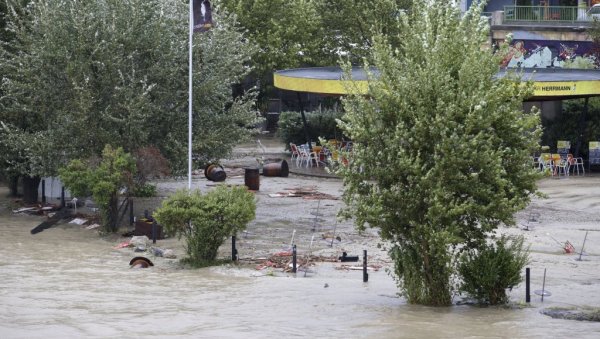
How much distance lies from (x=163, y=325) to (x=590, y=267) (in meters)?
10.4

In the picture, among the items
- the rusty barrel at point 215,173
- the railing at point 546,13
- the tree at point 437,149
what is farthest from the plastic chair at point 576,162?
the tree at point 437,149

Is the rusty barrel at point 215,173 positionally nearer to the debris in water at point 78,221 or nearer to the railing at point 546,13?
the debris in water at point 78,221

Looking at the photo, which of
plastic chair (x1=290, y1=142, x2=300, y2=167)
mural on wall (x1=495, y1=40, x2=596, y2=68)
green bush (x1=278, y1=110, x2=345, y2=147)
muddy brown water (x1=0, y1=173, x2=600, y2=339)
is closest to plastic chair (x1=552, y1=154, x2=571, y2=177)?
green bush (x1=278, y1=110, x2=345, y2=147)

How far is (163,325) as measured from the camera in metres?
18.5

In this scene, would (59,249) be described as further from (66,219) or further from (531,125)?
(531,125)

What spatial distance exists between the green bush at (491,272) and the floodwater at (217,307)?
1.21 ft

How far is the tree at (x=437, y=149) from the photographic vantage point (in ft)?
64.0

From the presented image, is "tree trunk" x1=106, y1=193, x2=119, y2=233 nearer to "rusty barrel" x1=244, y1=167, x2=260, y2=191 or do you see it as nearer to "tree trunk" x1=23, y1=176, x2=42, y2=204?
"tree trunk" x1=23, y1=176, x2=42, y2=204

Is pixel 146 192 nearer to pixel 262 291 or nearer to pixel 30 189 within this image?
pixel 30 189

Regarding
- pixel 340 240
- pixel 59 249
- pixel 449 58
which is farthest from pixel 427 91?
pixel 59 249

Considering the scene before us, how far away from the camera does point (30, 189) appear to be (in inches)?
1428

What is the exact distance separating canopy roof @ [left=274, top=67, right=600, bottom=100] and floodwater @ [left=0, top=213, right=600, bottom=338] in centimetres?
1300

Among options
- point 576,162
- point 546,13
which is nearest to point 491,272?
point 576,162

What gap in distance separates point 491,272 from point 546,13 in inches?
1695
